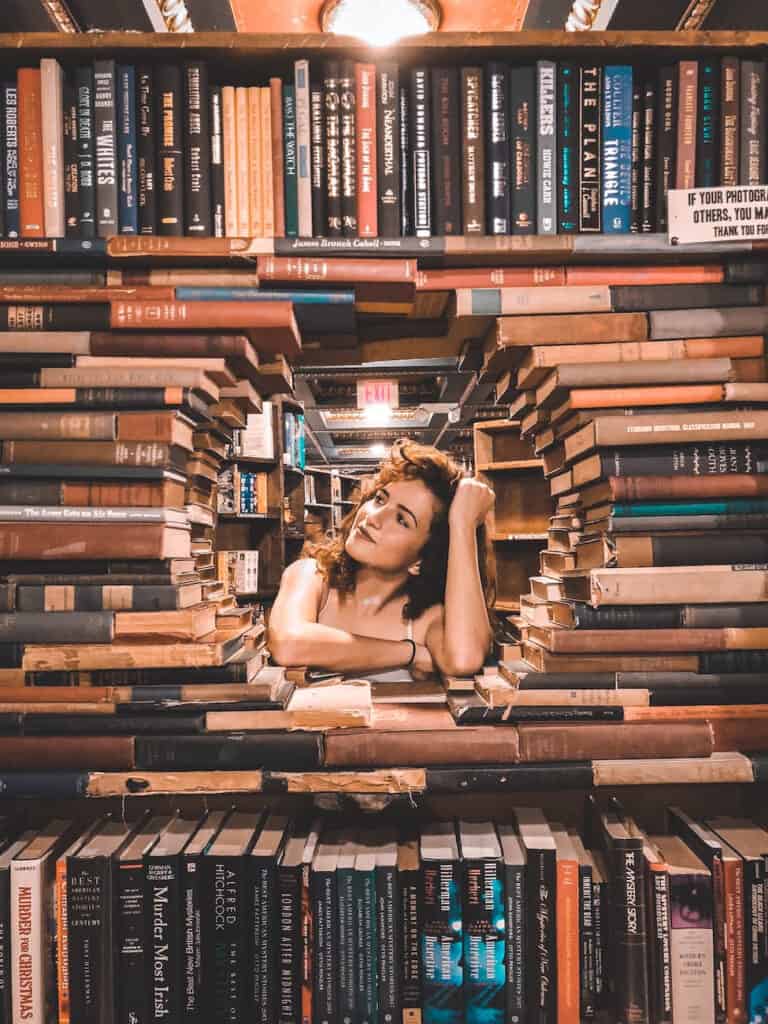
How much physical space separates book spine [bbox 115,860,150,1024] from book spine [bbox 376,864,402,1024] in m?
0.38

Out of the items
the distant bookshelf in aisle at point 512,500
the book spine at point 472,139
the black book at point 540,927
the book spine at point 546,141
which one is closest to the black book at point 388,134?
the book spine at point 472,139

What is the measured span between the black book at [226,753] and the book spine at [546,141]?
980 millimetres

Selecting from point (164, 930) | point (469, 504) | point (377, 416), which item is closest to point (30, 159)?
point (469, 504)

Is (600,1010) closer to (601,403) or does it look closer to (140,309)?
(601,403)

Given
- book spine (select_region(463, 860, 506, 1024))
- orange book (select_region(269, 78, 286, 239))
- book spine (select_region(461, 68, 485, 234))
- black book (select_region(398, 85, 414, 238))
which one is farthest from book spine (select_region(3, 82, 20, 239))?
book spine (select_region(463, 860, 506, 1024))

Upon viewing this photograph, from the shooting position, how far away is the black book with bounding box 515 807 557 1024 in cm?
101

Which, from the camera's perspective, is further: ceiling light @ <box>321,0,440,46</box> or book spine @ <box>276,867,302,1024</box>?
ceiling light @ <box>321,0,440,46</box>

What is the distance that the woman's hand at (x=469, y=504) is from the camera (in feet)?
4.53

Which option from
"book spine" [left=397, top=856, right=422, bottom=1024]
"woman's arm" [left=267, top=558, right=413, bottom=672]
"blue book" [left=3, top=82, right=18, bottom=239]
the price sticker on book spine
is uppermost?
"blue book" [left=3, top=82, right=18, bottom=239]

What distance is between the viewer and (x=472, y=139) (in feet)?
3.52

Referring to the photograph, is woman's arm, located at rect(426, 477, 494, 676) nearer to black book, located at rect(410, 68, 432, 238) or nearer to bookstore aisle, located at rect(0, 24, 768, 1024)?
bookstore aisle, located at rect(0, 24, 768, 1024)

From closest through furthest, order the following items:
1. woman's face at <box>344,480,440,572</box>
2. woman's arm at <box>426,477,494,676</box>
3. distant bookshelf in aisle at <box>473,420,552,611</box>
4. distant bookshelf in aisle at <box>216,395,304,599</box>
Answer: woman's arm at <box>426,477,494,676</box>, woman's face at <box>344,480,440,572</box>, distant bookshelf in aisle at <box>216,395,304,599</box>, distant bookshelf in aisle at <box>473,420,552,611</box>

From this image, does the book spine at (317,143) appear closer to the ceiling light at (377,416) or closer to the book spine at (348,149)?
the book spine at (348,149)

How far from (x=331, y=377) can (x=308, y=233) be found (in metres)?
2.33
